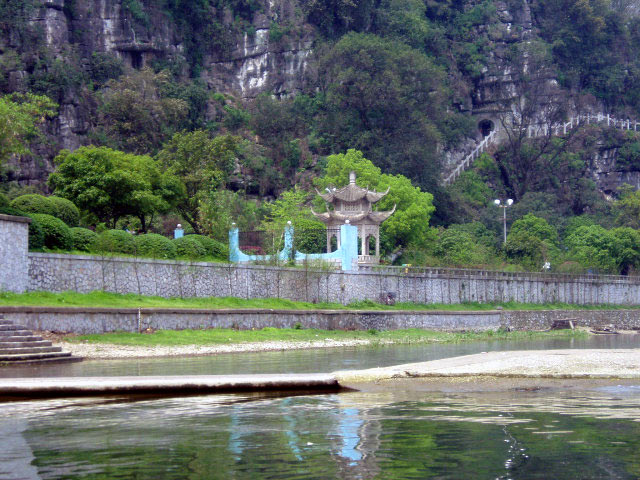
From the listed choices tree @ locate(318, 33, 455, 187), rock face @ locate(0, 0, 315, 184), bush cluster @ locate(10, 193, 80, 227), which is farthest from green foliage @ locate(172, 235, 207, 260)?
tree @ locate(318, 33, 455, 187)

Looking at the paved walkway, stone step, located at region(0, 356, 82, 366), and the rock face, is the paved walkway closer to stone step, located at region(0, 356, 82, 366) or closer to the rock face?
stone step, located at region(0, 356, 82, 366)

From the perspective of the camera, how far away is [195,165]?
184 feet

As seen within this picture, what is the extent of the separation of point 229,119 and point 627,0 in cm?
6260

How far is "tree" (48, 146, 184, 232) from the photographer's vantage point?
4403 cm

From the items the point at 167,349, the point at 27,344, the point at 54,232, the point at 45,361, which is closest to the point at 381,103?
the point at 54,232

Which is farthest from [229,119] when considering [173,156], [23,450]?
[23,450]

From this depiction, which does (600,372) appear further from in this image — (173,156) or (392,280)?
(173,156)

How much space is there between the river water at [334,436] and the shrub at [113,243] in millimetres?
19310

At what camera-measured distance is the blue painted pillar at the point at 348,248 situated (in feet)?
156

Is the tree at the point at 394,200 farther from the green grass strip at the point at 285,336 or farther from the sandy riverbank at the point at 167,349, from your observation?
the sandy riverbank at the point at 167,349

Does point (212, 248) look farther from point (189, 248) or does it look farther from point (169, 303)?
point (169, 303)

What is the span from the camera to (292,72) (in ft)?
299

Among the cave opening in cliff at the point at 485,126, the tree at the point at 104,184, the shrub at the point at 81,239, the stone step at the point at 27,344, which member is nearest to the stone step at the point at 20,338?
the stone step at the point at 27,344

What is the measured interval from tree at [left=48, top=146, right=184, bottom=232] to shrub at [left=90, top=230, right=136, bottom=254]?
7.35m
